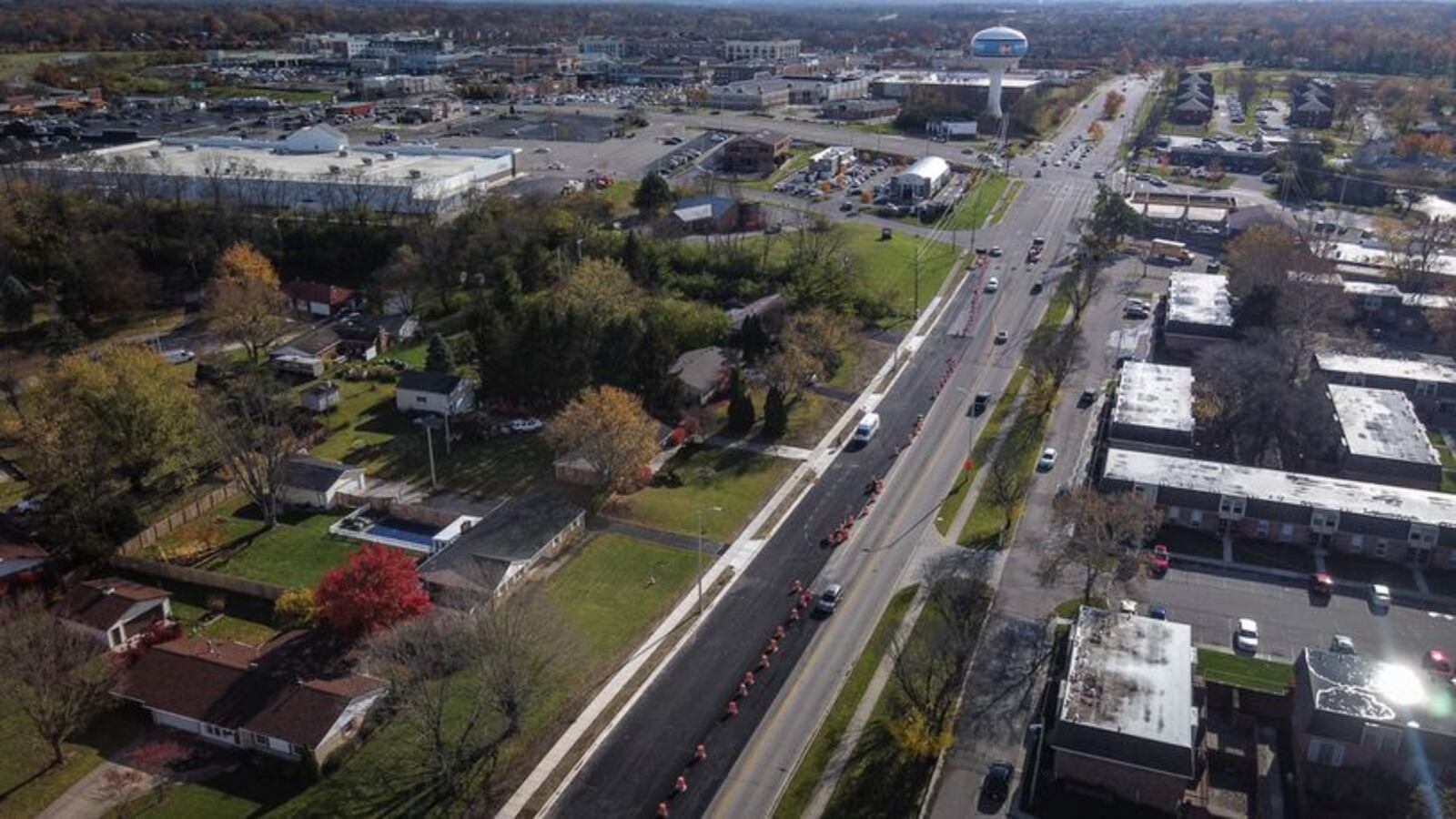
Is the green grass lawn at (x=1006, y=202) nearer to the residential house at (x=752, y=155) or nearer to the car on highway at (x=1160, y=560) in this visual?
the residential house at (x=752, y=155)

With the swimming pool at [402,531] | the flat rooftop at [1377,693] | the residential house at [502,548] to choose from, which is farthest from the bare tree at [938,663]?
the swimming pool at [402,531]

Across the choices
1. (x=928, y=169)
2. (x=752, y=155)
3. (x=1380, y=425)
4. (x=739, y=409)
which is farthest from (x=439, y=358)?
(x=752, y=155)

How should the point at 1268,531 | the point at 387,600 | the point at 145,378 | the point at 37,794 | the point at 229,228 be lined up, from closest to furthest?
1. the point at 37,794
2. the point at 387,600
3. the point at 1268,531
4. the point at 145,378
5. the point at 229,228

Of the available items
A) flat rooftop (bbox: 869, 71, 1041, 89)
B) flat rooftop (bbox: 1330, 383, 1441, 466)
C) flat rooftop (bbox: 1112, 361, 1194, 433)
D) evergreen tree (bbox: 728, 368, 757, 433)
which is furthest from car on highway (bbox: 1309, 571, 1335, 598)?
flat rooftop (bbox: 869, 71, 1041, 89)

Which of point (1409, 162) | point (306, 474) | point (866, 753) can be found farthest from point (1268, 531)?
point (1409, 162)

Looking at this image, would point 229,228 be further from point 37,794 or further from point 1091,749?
point 1091,749

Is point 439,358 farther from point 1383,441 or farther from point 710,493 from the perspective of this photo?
point 1383,441
